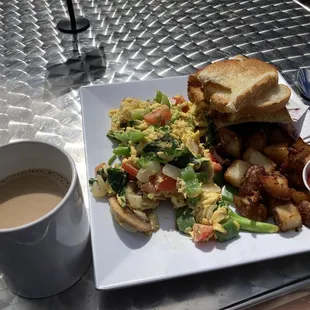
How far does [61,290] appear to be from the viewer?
3.38ft

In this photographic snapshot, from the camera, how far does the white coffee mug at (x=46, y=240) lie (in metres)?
0.84

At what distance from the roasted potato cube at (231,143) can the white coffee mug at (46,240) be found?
1.64ft

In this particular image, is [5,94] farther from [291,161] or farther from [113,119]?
[291,161]

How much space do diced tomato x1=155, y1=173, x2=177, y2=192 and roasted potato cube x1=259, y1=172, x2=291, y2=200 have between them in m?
0.24

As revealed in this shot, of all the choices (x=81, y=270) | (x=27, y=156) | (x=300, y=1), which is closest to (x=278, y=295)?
(x=81, y=270)

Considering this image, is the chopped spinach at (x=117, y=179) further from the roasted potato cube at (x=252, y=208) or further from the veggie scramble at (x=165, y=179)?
the roasted potato cube at (x=252, y=208)

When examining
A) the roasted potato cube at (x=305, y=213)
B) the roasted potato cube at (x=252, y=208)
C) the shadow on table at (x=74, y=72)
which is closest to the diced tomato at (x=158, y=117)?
the roasted potato cube at (x=252, y=208)

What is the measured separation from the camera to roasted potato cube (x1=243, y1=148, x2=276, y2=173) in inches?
48.7

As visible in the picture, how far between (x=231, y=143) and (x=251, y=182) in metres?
0.17

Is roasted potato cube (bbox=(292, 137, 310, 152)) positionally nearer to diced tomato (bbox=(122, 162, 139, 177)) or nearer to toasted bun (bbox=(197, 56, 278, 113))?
toasted bun (bbox=(197, 56, 278, 113))

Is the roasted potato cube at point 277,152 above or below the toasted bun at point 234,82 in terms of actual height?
below

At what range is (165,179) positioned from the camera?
113cm

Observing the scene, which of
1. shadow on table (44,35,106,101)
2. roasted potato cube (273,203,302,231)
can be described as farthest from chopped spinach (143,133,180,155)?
shadow on table (44,35,106,101)

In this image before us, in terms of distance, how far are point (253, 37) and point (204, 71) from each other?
29.2 inches
